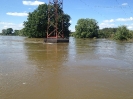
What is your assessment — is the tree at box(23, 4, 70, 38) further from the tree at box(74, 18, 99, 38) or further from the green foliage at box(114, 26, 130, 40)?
the green foliage at box(114, 26, 130, 40)

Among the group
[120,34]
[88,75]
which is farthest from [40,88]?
[120,34]

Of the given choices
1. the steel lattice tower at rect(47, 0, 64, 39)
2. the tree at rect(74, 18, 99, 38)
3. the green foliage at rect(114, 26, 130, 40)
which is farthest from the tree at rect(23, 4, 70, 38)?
the green foliage at rect(114, 26, 130, 40)

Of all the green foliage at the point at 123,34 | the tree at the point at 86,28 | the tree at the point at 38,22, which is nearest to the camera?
the green foliage at the point at 123,34

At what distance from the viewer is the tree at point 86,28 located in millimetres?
78250

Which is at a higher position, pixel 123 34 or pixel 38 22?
pixel 38 22

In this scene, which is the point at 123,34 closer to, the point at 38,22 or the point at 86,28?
the point at 86,28

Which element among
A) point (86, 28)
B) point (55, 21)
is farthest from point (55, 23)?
point (86, 28)

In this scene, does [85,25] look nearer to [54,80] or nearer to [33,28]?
[33,28]

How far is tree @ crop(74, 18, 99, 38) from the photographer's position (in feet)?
257

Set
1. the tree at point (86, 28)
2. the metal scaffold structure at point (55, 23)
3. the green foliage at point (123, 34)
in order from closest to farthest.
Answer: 1. the metal scaffold structure at point (55, 23)
2. the green foliage at point (123, 34)
3. the tree at point (86, 28)

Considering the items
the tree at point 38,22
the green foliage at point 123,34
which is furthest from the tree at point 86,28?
the green foliage at point 123,34

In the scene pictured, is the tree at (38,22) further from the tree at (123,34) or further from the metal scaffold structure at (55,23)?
the tree at (123,34)

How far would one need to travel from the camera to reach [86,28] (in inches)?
3105

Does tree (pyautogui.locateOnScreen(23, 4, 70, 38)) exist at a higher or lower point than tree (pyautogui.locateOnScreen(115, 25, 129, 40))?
higher
